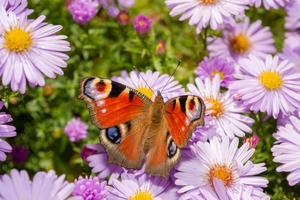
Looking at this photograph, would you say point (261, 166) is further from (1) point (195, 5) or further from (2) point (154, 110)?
(1) point (195, 5)

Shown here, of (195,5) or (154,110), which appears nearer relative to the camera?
(154,110)

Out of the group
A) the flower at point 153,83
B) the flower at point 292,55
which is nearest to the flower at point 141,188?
the flower at point 153,83

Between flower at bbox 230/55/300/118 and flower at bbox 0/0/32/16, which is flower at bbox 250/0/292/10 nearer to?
flower at bbox 230/55/300/118

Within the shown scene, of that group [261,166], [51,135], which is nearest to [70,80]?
[51,135]

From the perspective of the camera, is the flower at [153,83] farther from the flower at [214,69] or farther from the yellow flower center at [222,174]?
the yellow flower center at [222,174]

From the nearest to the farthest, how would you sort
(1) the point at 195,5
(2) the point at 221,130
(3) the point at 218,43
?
(2) the point at 221,130 → (1) the point at 195,5 → (3) the point at 218,43

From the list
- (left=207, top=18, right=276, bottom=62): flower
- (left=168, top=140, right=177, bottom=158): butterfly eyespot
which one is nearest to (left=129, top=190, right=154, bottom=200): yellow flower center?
(left=168, top=140, right=177, bottom=158): butterfly eyespot
